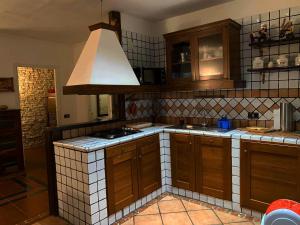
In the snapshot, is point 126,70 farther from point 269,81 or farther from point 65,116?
point 65,116

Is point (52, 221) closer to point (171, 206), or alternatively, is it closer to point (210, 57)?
point (171, 206)

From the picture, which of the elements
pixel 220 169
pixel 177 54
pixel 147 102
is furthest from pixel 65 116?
pixel 220 169

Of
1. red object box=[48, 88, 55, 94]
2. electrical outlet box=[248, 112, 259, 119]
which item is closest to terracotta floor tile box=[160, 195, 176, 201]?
electrical outlet box=[248, 112, 259, 119]

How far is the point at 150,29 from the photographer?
354 centimetres

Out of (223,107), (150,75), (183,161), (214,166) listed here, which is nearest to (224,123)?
(223,107)

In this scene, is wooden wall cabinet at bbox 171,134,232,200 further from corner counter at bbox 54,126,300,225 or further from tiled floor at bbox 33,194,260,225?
tiled floor at bbox 33,194,260,225

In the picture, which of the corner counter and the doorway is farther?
the doorway

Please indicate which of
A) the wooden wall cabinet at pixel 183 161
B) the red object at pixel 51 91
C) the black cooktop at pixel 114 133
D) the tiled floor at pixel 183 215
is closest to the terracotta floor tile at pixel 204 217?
the tiled floor at pixel 183 215

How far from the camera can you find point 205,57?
279cm

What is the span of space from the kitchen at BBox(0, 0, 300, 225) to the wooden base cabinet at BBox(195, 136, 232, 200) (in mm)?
11

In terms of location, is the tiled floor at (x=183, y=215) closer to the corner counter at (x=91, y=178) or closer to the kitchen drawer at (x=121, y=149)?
the corner counter at (x=91, y=178)

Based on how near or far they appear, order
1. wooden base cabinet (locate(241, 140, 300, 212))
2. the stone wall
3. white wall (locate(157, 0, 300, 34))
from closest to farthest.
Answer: wooden base cabinet (locate(241, 140, 300, 212)), white wall (locate(157, 0, 300, 34)), the stone wall

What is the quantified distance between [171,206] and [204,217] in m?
0.40

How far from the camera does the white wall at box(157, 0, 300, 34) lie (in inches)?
101
